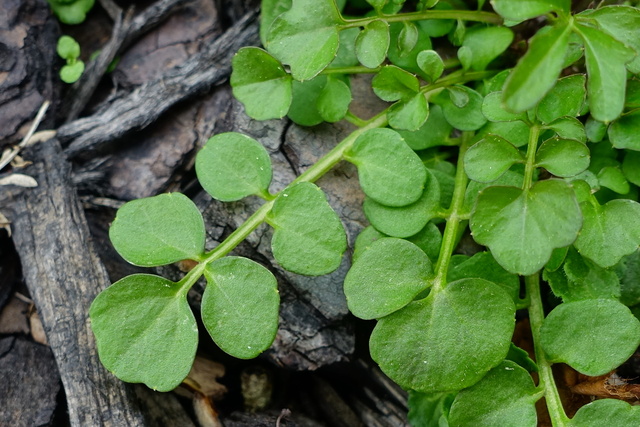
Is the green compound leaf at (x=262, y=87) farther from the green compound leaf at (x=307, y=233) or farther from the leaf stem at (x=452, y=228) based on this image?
the leaf stem at (x=452, y=228)

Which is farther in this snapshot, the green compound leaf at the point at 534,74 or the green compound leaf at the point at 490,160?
the green compound leaf at the point at 490,160

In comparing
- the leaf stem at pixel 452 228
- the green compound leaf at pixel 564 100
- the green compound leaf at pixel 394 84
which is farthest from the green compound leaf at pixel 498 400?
the green compound leaf at pixel 394 84

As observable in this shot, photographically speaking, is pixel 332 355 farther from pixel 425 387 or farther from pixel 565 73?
pixel 565 73

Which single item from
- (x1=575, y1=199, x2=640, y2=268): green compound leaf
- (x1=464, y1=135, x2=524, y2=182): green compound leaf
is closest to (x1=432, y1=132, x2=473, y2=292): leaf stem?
(x1=464, y1=135, x2=524, y2=182): green compound leaf

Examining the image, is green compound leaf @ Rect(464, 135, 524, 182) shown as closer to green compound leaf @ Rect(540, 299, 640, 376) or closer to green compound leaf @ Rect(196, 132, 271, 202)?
green compound leaf @ Rect(540, 299, 640, 376)

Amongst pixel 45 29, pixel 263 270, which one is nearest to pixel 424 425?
pixel 263 270
